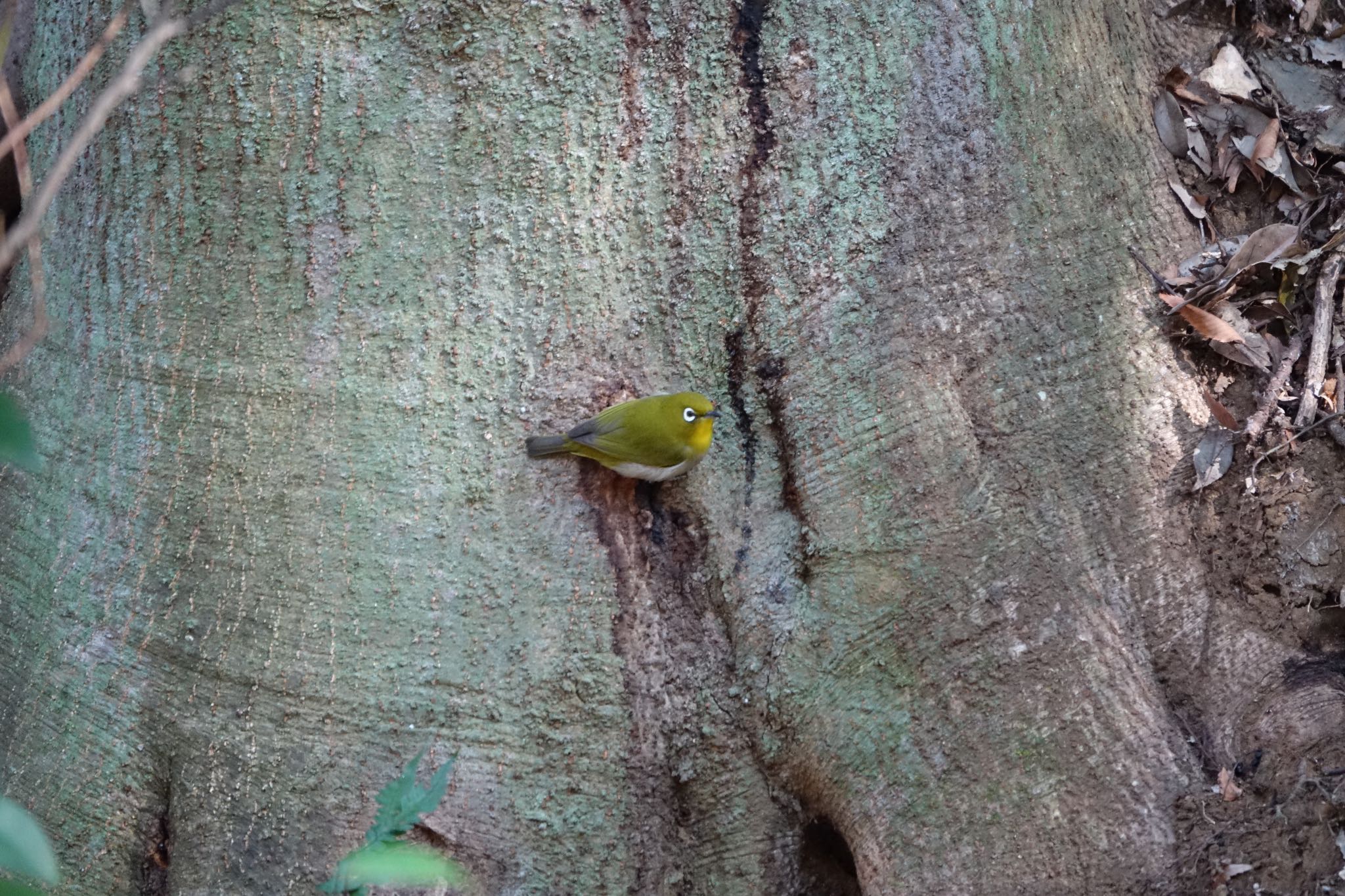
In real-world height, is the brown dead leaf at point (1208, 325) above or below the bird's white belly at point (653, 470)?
above

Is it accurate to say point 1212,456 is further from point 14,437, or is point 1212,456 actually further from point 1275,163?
point 14,437

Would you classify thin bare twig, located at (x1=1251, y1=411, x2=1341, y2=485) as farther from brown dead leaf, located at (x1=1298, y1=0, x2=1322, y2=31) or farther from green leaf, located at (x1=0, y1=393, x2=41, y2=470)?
green leaf, located at (x1=0, y1=393, x2=41, y2=470)

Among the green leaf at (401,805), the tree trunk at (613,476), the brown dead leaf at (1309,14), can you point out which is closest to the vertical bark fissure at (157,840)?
the tree trunk at (613,476)

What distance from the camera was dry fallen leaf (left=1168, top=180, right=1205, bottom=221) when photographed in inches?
95.3

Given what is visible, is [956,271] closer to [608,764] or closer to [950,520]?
[950,520]

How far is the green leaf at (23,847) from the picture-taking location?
755mm

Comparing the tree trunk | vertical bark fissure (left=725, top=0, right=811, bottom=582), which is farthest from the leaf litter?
vertical bark fissure (left=725, top=0, right=811, bottom=582)

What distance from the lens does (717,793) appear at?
2252 millimetres

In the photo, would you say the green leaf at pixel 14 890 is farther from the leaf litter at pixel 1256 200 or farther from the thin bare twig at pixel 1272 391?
the thin bare twig at pixel 1272 391

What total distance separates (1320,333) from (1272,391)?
0.20 m

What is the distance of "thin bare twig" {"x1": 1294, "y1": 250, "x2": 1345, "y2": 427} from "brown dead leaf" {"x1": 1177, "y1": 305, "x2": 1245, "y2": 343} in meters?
0.20

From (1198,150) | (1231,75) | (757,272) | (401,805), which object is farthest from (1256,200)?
(401,805)

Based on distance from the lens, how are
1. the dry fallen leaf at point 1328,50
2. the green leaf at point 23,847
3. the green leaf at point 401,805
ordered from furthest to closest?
1. the dry fallen leaf at point 1328,50
2. the green leaf at point 401,805
3. the green leaf at point 23,847

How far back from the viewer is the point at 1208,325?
2.29 metres
